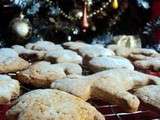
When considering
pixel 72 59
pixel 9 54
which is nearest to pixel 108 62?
pixel 72 59

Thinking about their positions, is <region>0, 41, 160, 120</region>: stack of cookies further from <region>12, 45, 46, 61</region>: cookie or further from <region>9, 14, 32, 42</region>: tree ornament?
<region>9, 14, 32, 42</region>: tree ornament

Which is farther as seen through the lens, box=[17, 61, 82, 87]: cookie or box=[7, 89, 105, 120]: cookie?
box=[17, 61, 82, 87]: cookie

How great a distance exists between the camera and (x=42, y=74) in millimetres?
1331

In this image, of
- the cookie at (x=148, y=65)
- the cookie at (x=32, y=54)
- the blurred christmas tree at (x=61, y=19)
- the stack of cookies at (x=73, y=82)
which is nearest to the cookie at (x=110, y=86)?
the stack of cookies at (x=73, y=82)

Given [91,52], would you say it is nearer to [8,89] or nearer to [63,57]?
[63,57]

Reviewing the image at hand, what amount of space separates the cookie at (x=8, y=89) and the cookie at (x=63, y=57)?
12.2 inches

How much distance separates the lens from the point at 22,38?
2.20 meters

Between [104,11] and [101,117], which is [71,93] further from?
[104,11]

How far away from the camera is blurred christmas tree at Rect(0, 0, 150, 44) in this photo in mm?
2207

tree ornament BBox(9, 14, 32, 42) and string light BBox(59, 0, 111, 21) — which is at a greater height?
string light BBox(59, 0, 111, 21)

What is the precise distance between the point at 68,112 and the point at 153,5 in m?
1.56

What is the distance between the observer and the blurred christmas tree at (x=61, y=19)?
221cm

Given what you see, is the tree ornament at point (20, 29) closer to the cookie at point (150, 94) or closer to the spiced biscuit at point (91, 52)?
the spiced biscuit at point (91, 52)

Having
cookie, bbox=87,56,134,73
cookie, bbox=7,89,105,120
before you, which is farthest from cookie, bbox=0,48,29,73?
cookie, bbox=7,89,105,120
